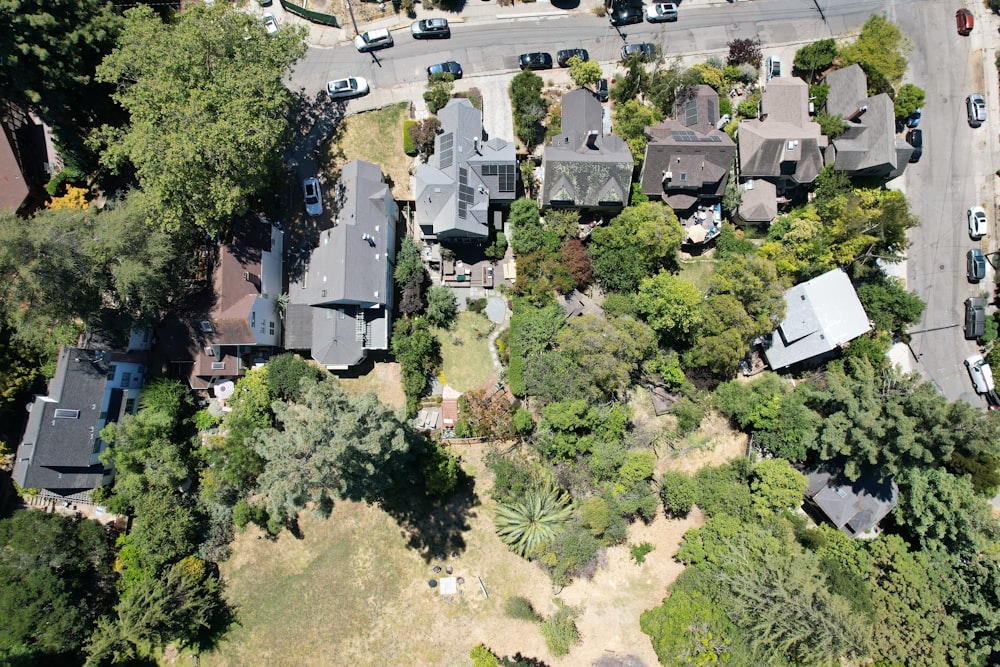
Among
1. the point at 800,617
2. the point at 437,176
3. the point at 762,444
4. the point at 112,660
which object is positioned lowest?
the point at 112,660

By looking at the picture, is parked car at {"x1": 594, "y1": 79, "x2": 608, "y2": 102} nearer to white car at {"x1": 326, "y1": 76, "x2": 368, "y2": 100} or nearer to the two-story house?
white car at {"x1": 326, "y1": 76, "x2": 368, "y2": 100}

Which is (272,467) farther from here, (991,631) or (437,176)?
(991,631)

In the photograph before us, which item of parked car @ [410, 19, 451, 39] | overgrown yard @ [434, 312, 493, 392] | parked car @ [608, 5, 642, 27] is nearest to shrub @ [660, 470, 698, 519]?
overgrown yard @ [434, 312, 493, 392]

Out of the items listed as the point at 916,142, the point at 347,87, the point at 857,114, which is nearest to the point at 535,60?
the point at 347,87

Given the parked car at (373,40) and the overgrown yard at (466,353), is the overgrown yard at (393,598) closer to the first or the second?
the overgrown yard at (466,353)

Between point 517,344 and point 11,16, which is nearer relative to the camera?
point 11,16

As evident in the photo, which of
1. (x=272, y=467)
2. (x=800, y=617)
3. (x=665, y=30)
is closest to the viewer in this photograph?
(x=272, y=467)

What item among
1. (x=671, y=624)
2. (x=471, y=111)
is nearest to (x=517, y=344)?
(x=471, y=111)

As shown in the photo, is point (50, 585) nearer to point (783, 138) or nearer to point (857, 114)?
point (783, 138)
